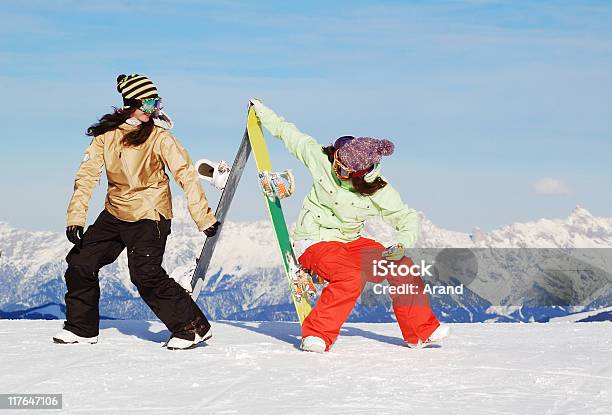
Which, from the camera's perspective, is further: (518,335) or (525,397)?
(518,335)

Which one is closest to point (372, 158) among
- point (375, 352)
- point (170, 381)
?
point (375, 352)

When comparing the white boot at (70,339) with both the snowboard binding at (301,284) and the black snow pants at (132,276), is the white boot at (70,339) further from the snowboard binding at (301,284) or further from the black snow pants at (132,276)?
the snowboard binding at (301,284)

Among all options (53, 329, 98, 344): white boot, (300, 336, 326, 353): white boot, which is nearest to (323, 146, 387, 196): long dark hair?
(300, 336, 326, 353): white boot

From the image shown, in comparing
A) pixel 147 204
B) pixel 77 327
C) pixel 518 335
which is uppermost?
Result: pixel 147 204

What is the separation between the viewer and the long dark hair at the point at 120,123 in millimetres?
6762

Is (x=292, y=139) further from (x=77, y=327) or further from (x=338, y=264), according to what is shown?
(x=77, y=327)

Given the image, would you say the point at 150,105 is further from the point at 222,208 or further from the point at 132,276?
the point at 132,276

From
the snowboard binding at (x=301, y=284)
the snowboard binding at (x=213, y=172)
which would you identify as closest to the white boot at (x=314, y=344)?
the snowboard binding at (x=301, y=284)

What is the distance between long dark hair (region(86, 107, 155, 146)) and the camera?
676 cm

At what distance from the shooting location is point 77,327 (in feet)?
23.2

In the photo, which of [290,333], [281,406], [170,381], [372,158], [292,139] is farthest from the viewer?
[290,333]

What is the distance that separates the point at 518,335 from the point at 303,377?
3195 mm

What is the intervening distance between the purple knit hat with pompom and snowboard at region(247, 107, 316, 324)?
866 mm

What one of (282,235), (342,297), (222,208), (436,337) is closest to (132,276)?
(222,208)
